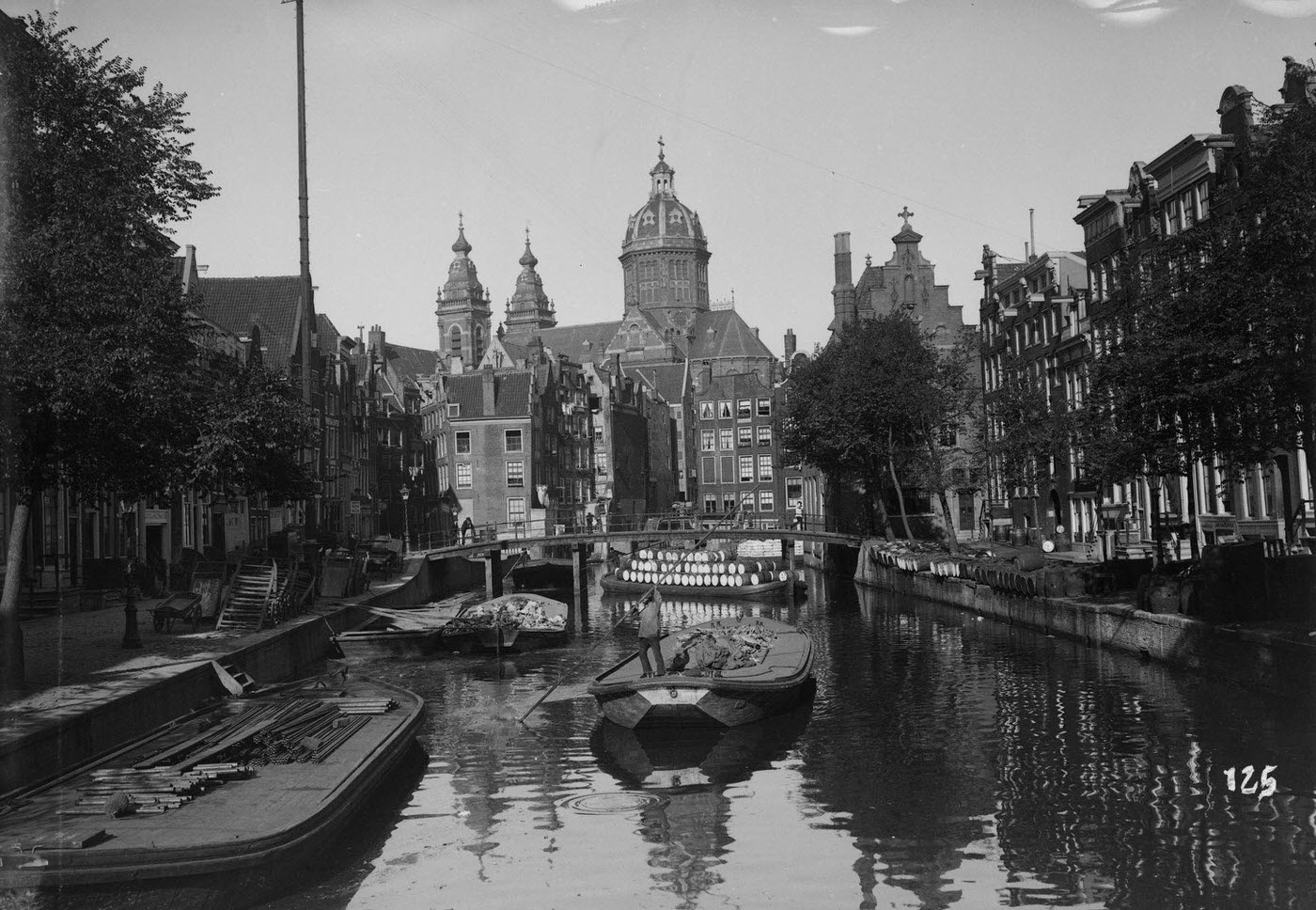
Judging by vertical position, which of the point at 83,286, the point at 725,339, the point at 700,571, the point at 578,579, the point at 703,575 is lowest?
the point at 578,579

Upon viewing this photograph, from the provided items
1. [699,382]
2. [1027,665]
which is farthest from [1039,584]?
[699,382]

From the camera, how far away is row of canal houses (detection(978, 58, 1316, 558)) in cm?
3906

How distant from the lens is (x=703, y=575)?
66500mm

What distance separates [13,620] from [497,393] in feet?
232

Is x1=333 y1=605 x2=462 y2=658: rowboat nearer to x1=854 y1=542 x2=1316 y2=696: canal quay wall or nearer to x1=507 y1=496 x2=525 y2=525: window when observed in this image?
x1=854 y1=542 x2=1316 y2=696: canal quay wall

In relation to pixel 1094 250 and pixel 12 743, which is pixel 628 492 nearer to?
pixel 1094 250

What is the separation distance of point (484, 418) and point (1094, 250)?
4661 centimetres

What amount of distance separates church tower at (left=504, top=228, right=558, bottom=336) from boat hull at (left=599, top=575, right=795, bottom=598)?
110m

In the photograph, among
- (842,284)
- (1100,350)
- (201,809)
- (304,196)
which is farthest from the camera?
(842,284)

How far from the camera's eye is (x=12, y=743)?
16797 millimetres

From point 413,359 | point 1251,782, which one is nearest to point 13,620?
point 1251,782

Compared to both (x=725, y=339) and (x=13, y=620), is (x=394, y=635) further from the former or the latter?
(x=725, y=339)

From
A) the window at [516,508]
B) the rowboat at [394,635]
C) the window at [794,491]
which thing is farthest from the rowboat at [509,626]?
the window at [794,491]

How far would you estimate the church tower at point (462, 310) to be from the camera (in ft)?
555
